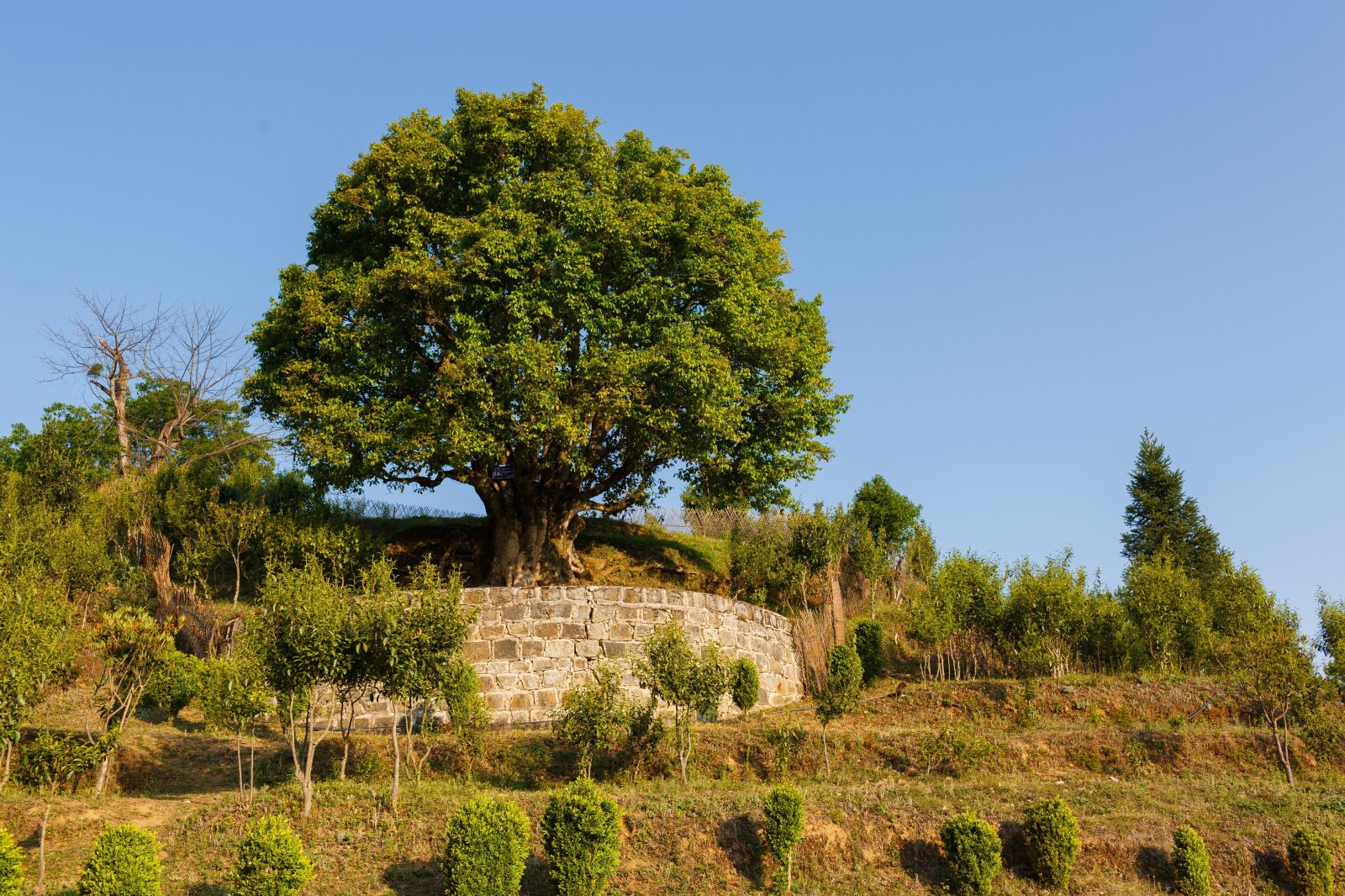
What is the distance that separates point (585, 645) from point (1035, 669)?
35.4ft

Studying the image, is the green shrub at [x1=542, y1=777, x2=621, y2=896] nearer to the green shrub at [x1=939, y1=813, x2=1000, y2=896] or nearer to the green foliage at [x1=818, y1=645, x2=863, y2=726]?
the green shrub at [x1=939, y1=813, x2=1000, y2=896]

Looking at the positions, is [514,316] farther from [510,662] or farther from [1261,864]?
[1261,864]

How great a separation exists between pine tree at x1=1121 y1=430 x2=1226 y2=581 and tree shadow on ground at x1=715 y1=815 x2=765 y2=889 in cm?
2580

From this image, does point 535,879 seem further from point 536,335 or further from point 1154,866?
point 536,335

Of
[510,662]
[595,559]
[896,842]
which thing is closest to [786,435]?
[595,559]

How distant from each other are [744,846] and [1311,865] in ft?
26.6

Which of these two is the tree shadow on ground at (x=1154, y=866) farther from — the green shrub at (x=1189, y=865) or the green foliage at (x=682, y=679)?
the green foliage at (x=682, y=679)

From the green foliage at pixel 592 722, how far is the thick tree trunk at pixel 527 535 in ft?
25.1

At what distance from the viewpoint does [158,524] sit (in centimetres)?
3000

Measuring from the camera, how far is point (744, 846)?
15758 mm

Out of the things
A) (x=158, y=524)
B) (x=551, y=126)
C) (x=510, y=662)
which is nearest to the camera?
(x=510, y=662)

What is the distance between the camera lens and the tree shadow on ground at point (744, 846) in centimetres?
1537

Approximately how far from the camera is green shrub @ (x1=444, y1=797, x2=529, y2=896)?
13.7 metres

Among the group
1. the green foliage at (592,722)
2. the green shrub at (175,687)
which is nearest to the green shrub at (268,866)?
the green foliage at (592,722)
